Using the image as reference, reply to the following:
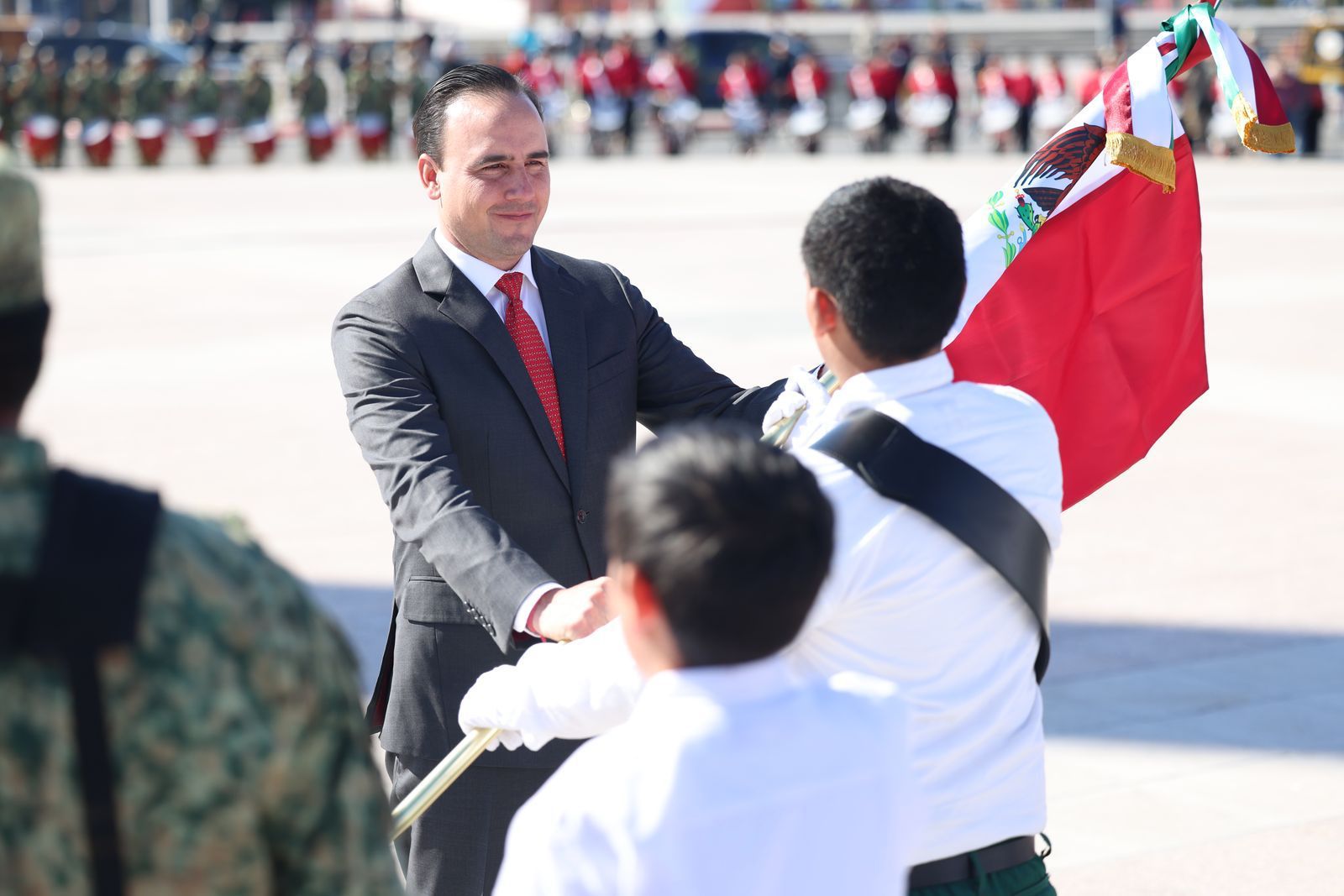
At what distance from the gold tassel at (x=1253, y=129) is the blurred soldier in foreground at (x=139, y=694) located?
2.67 metres

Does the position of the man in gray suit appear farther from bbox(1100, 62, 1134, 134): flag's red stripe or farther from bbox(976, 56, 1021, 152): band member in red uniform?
bbox(976, 56, 1021, 152): band member in red uniform

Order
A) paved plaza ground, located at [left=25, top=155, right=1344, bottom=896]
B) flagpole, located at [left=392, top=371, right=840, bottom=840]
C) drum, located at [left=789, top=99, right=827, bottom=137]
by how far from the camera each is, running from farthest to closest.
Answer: drum, located at [left=789, top=99, right=827, bottom=137]
paved plaza ground, located at [left=25, top=155, right=1344, bottom=896]
flagpole, located at [left=392, top=371, right=840, bottom=840]

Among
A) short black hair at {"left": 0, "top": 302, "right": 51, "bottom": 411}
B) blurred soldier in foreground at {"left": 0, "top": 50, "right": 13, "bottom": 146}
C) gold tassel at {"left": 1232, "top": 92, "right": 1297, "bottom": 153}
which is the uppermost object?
short black hair at {"left": 0, "top": 302, "right": 51, "bottom": 411}

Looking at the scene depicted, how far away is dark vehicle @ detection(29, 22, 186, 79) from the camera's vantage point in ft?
115

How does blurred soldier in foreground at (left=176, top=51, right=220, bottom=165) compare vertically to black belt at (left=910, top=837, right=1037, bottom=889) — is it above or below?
below

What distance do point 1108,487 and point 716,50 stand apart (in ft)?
93.1

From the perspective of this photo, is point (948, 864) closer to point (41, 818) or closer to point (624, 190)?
point (41, 818)

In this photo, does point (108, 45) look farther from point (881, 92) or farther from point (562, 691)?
point (562, 691)

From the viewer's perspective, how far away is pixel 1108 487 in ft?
27.1

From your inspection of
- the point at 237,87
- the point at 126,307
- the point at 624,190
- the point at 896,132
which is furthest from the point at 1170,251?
the point at 237,87

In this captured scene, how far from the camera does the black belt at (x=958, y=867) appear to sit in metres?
2.22

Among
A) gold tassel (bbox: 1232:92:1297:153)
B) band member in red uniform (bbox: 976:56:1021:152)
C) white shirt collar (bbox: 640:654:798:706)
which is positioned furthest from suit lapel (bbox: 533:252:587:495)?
band member in red uniform (bbox: 976:56:1021:152)

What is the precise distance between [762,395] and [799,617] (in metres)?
1.74

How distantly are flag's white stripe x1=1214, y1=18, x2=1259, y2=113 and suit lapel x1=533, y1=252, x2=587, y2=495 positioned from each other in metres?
1.44
